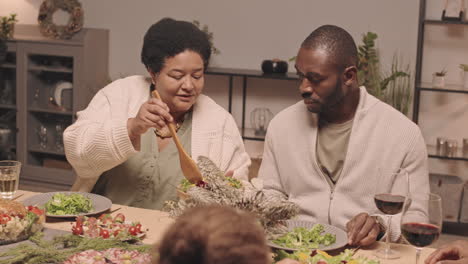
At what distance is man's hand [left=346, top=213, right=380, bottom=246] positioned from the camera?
200 cm

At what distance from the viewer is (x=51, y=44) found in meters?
5.54

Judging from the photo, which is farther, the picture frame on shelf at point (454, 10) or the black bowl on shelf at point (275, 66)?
the black bowl on shelf at point (275, 66)

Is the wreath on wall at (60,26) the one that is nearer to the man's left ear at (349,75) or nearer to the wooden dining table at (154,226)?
the wooden dining table at (154,226)

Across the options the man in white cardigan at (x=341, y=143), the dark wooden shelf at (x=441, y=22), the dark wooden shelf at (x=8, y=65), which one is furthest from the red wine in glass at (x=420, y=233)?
the dark wooden shelf at (x=8, y=65)

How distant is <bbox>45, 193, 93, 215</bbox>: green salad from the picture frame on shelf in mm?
3250

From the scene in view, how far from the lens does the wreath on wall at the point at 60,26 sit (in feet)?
18.1

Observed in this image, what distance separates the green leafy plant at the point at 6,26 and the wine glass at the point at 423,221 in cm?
457

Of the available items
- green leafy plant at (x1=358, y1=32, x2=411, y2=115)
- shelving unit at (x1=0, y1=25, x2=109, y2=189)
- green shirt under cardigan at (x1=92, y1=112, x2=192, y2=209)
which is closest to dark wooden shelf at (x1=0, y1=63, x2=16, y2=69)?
shelving unit at (x1=0, y1=25, x2=109, y2=189)

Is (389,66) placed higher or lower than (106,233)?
higher

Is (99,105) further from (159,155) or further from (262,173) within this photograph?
(262,173)

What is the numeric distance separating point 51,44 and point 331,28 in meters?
3.62

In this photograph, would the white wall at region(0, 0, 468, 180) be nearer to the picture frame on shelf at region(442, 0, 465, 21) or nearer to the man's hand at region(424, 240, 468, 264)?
the picture frame on shelf at region(442, 0, 465, 21)

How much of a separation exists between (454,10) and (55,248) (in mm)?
3590

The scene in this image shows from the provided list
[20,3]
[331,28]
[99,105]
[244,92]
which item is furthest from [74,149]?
[20,3]
